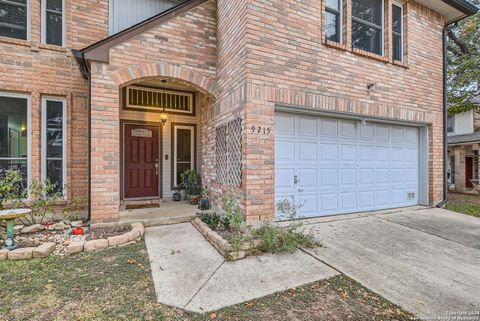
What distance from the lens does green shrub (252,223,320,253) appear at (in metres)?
3.53

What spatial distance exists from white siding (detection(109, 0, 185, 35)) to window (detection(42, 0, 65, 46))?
986 mm

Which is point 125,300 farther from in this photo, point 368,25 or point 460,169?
point 460,169

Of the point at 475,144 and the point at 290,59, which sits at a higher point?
the point at 290,59

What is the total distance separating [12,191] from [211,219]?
159 inches

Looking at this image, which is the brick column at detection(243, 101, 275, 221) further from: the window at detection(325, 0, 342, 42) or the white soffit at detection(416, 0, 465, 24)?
Result: the white soffit at detection(416, 0, 465, 24)

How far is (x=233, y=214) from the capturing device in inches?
150

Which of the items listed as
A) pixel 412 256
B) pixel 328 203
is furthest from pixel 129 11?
pixel 412 256

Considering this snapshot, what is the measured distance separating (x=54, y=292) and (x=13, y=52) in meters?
5.03

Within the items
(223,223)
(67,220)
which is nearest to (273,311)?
(223,223)

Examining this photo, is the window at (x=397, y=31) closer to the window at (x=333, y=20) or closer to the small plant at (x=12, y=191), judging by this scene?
the window at (x=333, y=20)

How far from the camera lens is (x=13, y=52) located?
16.1 feet

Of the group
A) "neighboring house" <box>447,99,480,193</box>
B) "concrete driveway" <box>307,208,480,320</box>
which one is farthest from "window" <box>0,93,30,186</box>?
"neighboring house" <box>447,99,480,193</box>

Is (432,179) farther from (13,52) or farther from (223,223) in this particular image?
(13,52)

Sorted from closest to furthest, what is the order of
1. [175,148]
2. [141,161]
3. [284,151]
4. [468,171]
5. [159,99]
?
1. [284,151]
2. [141,161]
3. [159,99]
4. [175,148]
5. [468,171]
